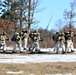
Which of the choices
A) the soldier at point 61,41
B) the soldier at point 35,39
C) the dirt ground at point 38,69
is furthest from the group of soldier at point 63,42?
the dirt ground at point 38,69

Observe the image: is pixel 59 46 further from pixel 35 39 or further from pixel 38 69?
pixel 38 69

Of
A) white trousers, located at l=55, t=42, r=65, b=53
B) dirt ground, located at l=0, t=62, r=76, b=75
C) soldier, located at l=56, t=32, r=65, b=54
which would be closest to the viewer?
dirt ground, located at l=0, t=62, r=76, b=75

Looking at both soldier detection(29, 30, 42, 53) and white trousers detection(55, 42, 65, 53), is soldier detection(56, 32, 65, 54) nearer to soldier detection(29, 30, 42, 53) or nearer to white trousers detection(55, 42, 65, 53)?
white trousers detection(55, 42, 65, 53)

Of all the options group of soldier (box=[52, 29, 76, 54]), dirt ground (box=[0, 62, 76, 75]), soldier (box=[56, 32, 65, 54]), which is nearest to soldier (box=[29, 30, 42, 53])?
group of soldier (box=[52, 29, 76, 54])

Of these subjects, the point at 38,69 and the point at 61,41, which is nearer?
the point at 38,69

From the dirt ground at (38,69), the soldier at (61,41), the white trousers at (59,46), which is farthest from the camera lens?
the white trousers at (59,46)

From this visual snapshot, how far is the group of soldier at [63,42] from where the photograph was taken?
97.3 feet

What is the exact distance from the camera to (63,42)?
98.8 ft

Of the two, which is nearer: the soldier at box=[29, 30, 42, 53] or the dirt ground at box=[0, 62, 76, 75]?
the dirt ground at box=[0, 62, 76, 75]

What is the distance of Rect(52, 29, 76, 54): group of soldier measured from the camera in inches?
1168

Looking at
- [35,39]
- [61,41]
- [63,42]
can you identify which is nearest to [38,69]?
[35,39]

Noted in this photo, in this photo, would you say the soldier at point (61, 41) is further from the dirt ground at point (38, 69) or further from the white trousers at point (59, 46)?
the dirt ground at point (38, 69)

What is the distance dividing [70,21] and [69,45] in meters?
27.8

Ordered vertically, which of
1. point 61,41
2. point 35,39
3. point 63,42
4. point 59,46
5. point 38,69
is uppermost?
point 35,39
